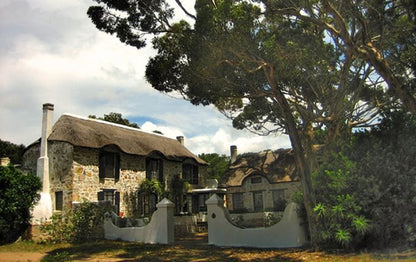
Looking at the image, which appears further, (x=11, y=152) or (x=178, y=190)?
(x=11, y=152)

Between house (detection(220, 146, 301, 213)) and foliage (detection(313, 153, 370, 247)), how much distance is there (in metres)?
14.9

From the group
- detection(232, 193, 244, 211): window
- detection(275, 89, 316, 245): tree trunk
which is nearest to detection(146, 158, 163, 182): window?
detection(232, 193, 244, 211): window

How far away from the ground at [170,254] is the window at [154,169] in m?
10.8

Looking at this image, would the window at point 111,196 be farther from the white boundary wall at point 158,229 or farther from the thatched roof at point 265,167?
the thatched roof at point 265,167

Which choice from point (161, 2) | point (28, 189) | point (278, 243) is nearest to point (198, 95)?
point (161, 2)

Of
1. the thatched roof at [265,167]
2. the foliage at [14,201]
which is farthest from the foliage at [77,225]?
the thatched roof at [265,167]

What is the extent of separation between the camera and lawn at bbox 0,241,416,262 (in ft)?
34.8

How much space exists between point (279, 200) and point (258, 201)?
2.22m

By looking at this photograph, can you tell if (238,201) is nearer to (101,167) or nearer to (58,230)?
(101,167)

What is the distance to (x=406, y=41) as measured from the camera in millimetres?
12750

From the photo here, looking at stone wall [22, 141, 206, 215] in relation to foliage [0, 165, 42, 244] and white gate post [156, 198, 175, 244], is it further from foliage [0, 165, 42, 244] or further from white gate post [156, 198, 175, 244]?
white gate post [156, 198, 175, 244]

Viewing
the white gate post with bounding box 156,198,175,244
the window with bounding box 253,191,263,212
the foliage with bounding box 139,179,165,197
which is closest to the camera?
the white gate post with bounding box 156,198,175,244

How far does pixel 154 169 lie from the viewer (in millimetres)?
26750

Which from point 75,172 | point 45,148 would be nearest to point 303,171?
point 75,172
